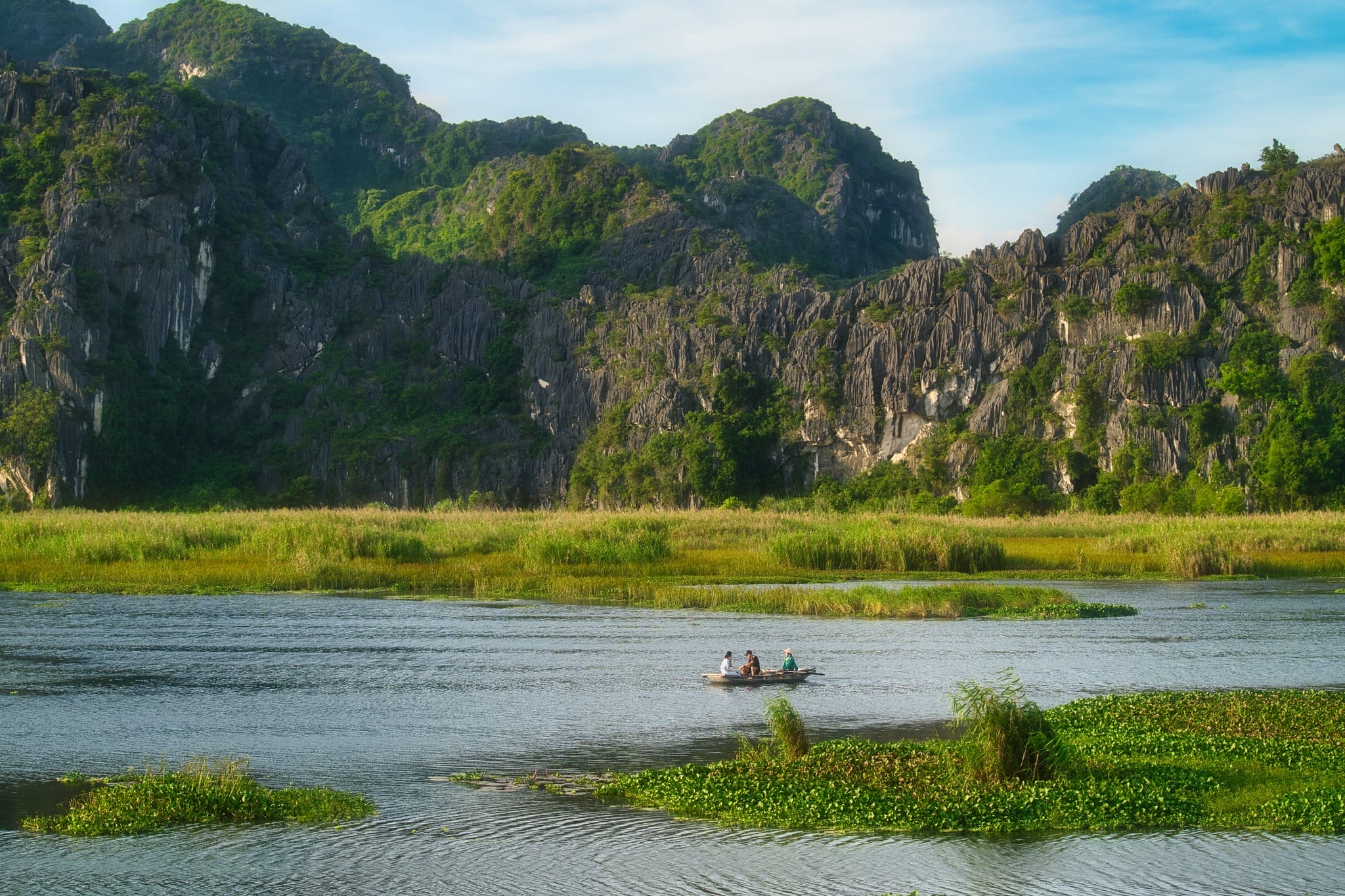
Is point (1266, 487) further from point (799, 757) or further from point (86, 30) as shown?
point (86, 30)

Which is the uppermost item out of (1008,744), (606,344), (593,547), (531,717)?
(606,344)

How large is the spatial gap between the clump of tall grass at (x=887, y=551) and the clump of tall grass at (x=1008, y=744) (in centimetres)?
2969

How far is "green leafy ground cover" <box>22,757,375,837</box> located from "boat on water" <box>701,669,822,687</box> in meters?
8.92

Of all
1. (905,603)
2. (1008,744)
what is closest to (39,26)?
(905,603)

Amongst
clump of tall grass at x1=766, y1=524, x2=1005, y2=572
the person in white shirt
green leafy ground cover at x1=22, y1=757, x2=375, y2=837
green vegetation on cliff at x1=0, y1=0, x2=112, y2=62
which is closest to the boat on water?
the person in white shirt

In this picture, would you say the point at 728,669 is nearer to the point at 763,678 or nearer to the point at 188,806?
the point at 763,678

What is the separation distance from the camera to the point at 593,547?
4656cm

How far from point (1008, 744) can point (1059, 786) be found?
707 mm

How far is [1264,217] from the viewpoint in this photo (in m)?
84.4

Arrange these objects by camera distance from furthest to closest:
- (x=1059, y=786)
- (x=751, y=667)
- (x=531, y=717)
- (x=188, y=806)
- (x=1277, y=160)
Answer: (x=1277, y=160)
(x=751, y=667)
(x=531, y=717)
(x=1059, y=786)
(x=188, y=806)

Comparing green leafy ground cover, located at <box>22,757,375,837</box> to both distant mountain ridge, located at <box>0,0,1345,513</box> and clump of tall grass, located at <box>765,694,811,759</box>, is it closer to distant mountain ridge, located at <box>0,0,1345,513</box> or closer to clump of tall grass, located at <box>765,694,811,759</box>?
clump of tall grass, located at <box>765,694,811,759</box>

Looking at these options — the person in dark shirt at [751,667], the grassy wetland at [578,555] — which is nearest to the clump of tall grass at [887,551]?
the grassy wetland at [578,555]

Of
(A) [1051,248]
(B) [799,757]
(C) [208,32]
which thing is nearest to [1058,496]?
(A) [1051,248]

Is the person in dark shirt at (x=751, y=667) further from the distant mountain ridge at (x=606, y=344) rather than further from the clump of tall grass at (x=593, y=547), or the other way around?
the distant mountain ridge at (x=606, y=344)
